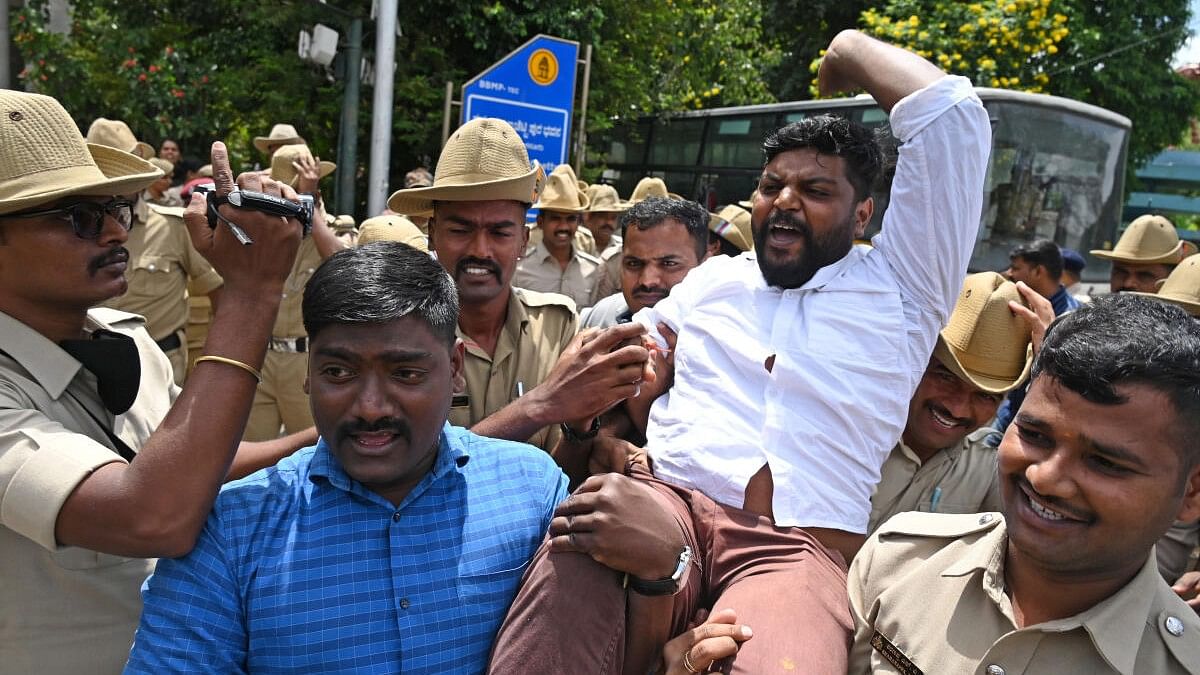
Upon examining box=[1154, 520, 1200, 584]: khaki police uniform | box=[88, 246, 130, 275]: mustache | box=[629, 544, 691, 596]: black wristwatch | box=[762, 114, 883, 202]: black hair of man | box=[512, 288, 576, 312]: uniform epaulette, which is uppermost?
box=[762, 114, 883, 202]: black hair of man

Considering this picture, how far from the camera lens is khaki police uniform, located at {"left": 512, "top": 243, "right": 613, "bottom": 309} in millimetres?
7016

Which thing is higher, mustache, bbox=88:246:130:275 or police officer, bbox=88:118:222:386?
mustache, bbox=88:246:130:275

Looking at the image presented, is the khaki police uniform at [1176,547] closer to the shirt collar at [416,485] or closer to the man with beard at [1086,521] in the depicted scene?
the man with beard at [1086,521]

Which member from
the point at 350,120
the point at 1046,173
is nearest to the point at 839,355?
the point at 350,120

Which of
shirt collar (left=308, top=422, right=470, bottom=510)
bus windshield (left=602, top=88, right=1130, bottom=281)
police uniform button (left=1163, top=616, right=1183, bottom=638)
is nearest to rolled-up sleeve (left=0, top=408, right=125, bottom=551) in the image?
shirt collar (left=308, top=422, right=470, bottom=510)

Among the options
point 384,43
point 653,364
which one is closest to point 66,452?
point 653,364

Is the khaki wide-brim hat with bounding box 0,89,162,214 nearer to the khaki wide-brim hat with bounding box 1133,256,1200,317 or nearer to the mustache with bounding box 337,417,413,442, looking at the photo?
the mustache with bounding box 337,417,413,442

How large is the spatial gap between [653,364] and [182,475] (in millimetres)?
1366

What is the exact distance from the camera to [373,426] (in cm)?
190

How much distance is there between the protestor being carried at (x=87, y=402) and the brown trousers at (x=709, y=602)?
0.71m

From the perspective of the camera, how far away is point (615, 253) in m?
7.46

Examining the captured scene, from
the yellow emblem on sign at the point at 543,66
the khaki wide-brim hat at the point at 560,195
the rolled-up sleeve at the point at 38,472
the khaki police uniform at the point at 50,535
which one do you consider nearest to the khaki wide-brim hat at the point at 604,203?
the yellow emblem on sign at the point at 543,66

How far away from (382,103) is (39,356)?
7.52 m

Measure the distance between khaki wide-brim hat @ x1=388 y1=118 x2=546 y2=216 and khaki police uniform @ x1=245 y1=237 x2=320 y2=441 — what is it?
241cm
